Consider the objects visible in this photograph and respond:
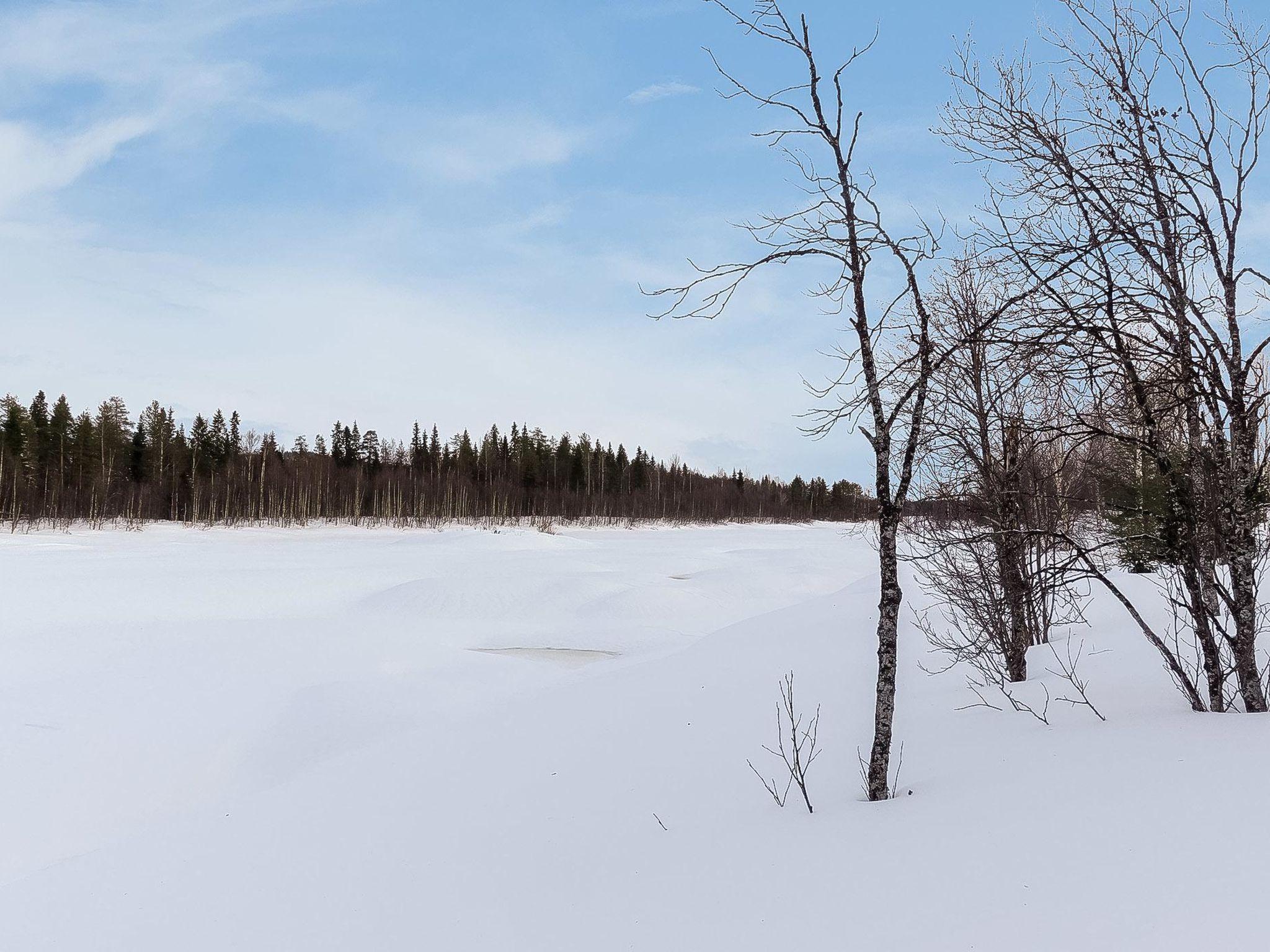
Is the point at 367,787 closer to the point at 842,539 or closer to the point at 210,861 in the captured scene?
the point at 210,861

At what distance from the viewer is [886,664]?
15.2 ft

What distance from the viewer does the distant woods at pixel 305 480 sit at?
158ft

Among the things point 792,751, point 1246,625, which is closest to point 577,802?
point 792,751

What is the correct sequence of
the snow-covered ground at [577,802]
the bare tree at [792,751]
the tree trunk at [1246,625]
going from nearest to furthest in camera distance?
1. the snow-covered ground at [577,802]
2. the bare tree at [792,751]
3. the tree trunk at [1246,625]

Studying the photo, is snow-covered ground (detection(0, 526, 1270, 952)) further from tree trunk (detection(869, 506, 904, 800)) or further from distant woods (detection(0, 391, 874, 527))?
distant woods (detection(0, 391, 874, 527))

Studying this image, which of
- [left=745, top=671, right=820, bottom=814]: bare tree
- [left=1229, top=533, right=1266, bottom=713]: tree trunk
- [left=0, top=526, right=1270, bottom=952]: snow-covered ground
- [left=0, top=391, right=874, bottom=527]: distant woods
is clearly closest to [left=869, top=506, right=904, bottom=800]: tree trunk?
[left=0, top=526, right=1270, bottom=952]: snow-covered ground

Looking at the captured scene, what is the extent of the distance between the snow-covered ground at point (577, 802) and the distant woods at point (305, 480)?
32.6m

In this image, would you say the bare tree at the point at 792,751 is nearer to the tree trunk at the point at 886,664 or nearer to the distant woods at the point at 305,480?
the tree trunk at the point at 886,664

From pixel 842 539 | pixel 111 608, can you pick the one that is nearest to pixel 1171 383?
pixel 111 608

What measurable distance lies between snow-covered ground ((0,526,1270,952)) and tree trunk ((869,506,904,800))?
0.21 meters

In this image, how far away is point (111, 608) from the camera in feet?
49.3

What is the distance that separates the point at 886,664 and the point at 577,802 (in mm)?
2607

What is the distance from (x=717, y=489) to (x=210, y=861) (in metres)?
85.3

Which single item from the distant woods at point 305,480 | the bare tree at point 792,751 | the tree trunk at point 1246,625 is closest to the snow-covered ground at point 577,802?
the bare tree at point 792,751
